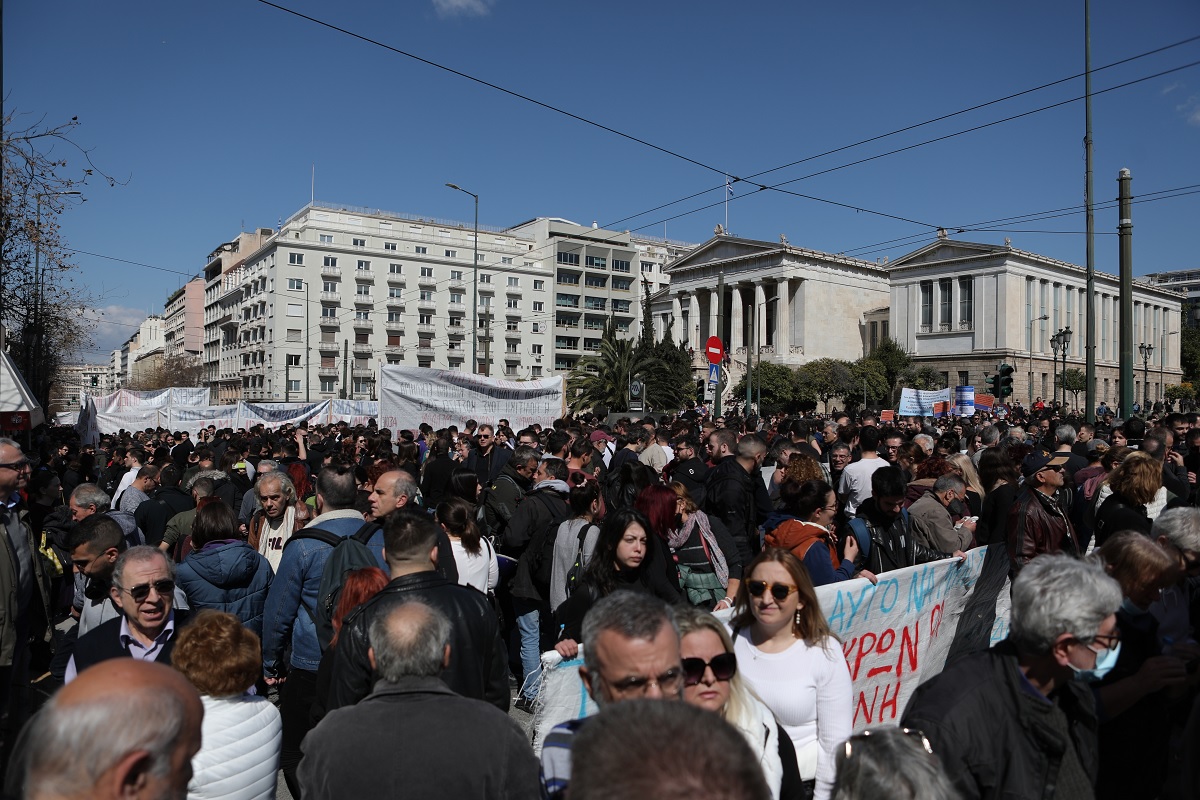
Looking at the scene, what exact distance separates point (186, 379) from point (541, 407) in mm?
75279

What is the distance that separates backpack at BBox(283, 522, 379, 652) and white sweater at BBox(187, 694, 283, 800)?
3.55 feet

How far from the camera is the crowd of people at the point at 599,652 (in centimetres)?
170

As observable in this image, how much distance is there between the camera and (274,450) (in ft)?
40.2

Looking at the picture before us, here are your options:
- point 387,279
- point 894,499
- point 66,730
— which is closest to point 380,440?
point 894,499

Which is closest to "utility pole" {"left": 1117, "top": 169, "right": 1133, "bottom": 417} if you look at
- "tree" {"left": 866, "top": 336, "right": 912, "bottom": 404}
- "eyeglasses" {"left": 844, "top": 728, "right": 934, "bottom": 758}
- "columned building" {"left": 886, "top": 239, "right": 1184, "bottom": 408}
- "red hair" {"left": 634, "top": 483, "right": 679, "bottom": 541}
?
"red hair" {"left": 634, "top": 483, "right": 679, "bottom": 541}

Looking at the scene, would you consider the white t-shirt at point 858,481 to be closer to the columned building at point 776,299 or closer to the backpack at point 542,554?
the backpack at point 542,554

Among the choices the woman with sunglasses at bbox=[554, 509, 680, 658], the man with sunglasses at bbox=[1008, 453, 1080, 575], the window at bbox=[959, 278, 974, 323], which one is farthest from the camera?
the window at bbox=[959, 278, 974, 323]

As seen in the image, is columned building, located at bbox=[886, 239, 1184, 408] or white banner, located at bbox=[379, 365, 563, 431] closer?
white banner, located at bbox=[379, 365, 563, 431]

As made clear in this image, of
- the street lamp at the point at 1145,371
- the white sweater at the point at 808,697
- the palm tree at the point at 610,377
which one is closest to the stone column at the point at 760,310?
the street lamp at the point at 1145,371

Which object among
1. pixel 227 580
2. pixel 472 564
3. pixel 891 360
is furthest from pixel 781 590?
pixel 891 360

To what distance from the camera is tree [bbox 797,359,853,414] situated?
6078 centimetres

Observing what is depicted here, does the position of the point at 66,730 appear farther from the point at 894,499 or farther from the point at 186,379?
the point at 186,379

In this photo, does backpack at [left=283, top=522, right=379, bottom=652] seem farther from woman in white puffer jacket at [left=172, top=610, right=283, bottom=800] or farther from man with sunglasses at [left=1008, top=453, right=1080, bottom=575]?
man with sunglasses at [left=1008, top=453, right=1080, bottom=575]

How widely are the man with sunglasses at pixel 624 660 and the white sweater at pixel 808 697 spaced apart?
110cm
